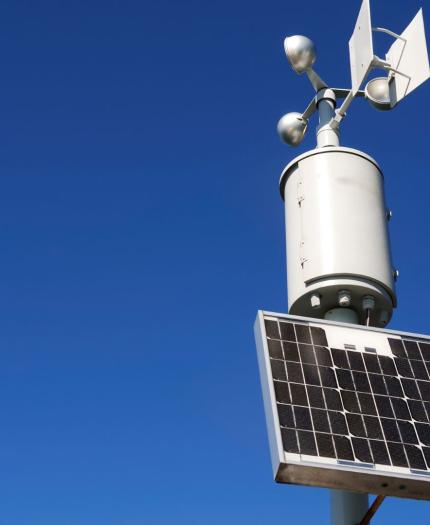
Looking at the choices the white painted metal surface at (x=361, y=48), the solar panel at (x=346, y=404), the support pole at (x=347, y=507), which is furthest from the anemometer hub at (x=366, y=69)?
the support pole at (x=347, y=507)

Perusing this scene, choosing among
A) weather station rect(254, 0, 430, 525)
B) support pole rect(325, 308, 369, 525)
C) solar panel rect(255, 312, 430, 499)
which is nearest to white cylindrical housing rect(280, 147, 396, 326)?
weather station rect(254, 0, 430, 525)

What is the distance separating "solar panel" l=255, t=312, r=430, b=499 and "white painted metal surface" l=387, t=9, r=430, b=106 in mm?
3965

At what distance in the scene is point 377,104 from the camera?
42.2 ft

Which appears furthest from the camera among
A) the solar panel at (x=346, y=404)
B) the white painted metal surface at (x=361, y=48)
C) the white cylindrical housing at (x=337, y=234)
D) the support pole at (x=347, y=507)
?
the white painted metal surface at (x=361, y=48)

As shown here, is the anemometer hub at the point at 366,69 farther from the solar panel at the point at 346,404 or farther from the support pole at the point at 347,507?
the support pole at the point at 347,507

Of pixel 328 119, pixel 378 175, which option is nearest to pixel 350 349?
pixel 378 175

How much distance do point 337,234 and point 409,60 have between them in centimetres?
322

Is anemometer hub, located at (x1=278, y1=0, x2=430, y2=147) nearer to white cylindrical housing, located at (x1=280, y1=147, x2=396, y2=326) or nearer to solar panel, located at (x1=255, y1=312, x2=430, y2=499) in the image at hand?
white cylindrical housing, located at (x1=280, y1=147, x2=396, y2=326)

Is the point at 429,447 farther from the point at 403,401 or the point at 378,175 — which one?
the point at 378,175

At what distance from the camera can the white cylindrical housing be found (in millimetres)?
10766

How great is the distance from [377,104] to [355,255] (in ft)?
9.90

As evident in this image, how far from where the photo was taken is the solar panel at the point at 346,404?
8.31m

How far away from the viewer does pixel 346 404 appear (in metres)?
9.05

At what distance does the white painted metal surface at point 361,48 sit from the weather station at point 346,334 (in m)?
0.02
